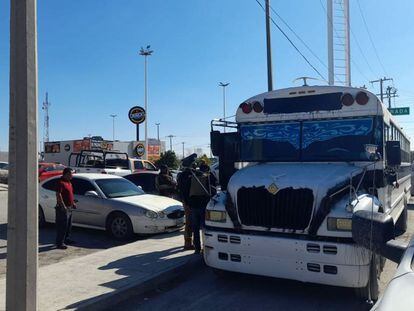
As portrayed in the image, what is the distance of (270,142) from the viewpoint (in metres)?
7.57

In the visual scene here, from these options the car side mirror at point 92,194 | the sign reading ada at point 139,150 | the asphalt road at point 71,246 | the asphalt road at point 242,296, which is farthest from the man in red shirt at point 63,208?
the sign reading ada at point 139,150

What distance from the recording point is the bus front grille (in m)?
5.95

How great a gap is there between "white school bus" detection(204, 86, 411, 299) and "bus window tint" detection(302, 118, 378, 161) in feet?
0.05

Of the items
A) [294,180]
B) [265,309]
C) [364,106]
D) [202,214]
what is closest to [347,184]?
[294,180]

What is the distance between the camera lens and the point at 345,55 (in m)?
26.7

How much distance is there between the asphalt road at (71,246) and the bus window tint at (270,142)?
388 centimetres

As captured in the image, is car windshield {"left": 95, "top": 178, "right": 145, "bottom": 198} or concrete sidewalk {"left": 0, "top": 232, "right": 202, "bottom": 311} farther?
car windshield {"left": 95, "top": 178, "right": 145, "bottom": 198}

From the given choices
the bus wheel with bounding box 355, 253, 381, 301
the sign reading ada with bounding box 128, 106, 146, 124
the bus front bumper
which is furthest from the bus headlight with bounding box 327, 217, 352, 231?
the sign reading ada with bounding box 128, 106, 146, 124

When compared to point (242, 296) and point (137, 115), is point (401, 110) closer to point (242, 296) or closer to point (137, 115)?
point (137, 115)

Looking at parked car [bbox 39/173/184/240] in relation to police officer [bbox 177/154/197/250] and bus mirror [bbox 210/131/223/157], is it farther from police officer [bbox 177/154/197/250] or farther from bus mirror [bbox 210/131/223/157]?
bus mirror [bbox 210/131/223/157]

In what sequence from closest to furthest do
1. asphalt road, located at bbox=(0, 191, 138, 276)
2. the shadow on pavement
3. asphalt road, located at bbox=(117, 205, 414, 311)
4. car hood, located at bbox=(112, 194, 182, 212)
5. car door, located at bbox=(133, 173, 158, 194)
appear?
asphalt road, located at bbox=(117, 205, 414, 311) < the shadow on pavement < asphalt road, located at bbox=(0, 191, 138, 276) < car hood, located at bbox=(112, 194, 182, 212) < car door, located at bbox=(133, 173, 158, 194)

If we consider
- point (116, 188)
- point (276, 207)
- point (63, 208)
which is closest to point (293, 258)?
point (276, 207)

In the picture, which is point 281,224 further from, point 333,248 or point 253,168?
point 253,168

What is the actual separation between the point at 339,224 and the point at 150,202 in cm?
593
